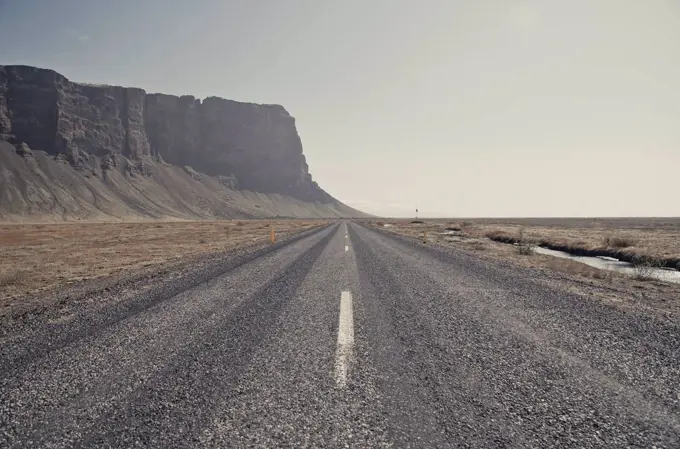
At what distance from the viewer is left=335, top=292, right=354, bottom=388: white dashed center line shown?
375 centimetres

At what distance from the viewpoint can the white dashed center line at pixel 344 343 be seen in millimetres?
3750

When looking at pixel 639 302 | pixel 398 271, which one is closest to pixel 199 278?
pixel 398 271

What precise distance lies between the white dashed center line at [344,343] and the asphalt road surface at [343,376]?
3 centimetres

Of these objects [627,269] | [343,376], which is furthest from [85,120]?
[343,376]

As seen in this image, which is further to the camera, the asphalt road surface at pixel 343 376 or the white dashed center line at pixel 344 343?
the white dashed center line at pixel 344 343

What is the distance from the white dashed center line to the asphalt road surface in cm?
3

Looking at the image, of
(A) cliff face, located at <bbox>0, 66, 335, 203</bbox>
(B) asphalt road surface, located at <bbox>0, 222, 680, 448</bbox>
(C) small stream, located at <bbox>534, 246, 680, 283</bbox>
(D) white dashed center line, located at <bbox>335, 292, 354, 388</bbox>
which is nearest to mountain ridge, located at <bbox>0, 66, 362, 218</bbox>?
(A) cliff face, located at <bbox>0, 66, 335, 203</bbox>

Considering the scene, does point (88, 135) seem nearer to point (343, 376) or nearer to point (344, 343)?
point (344, 343)

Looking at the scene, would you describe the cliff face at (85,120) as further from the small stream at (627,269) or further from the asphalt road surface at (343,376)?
the small stream at (627,269)

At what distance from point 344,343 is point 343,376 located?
1022mm

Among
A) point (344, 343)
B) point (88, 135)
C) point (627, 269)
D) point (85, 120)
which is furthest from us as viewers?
point (85, 120)

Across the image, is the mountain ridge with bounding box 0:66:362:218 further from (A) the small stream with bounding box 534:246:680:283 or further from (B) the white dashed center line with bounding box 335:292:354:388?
(A) the small stream with bounding box 534:246:680:283

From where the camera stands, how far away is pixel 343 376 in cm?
372

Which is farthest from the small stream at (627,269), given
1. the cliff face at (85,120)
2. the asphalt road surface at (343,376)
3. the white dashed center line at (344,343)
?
the cliff face at (85,120)
